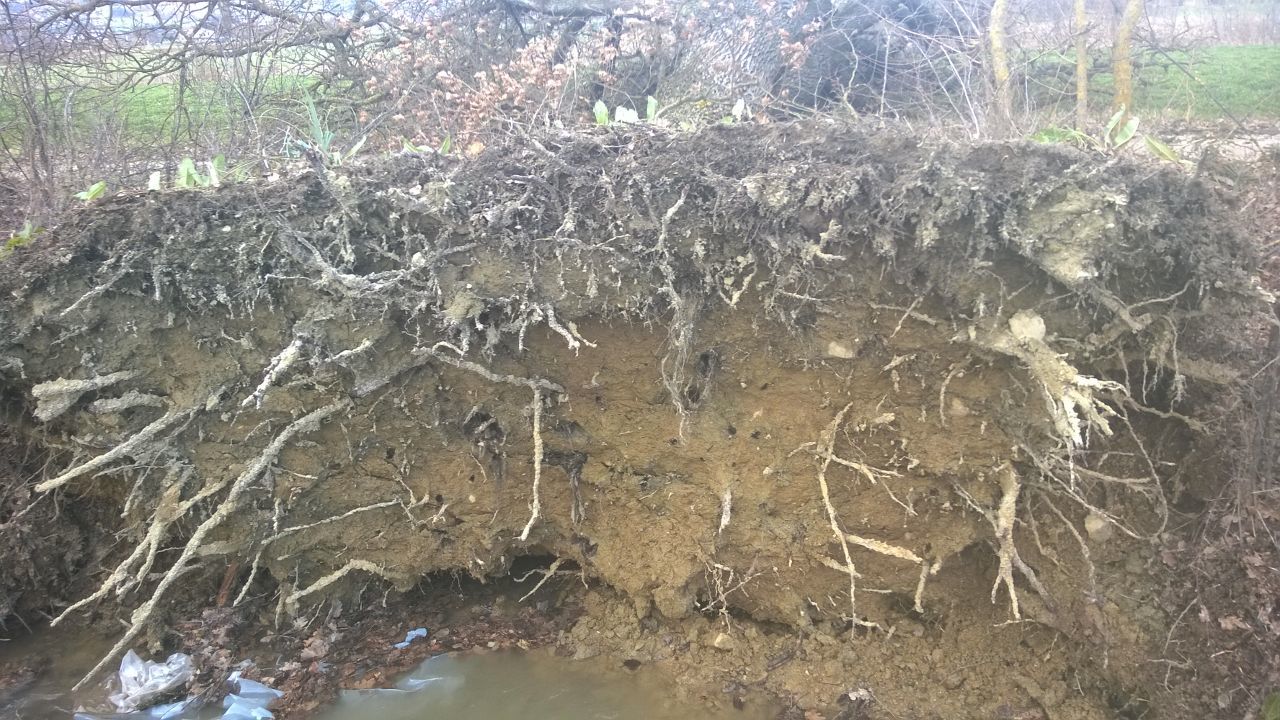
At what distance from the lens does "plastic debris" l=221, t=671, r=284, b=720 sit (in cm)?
303

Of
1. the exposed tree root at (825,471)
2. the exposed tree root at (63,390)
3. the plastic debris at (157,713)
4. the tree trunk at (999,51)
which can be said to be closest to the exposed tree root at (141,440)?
the exposed tree root at (63,390)

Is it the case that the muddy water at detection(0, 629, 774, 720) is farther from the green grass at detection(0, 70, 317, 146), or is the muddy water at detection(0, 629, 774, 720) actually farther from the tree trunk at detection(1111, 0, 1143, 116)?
the tree trunk at detection(1111, 0, 1143, 116)

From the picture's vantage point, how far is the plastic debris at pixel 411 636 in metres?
3.38

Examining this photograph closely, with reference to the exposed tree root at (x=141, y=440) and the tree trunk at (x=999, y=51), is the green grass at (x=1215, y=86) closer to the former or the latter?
the tree trunk at (x=999, y=51)

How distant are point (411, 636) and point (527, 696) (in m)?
0.73

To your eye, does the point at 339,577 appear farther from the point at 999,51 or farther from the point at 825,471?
the point at 999,51

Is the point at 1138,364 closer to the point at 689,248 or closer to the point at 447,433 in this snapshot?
the point at 689,248

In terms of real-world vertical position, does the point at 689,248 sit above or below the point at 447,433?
above

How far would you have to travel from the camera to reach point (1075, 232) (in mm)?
2199

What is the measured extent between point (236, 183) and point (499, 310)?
3.90 ft

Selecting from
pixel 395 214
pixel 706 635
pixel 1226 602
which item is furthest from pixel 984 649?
pixel 395 214

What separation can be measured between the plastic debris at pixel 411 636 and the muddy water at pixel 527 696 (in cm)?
16

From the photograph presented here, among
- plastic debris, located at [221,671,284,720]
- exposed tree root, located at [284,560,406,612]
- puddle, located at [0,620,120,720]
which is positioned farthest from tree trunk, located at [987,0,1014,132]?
puddle, located at [0,620,120,720]

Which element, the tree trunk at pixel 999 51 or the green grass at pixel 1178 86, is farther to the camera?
the green grass at pixel 1178 86
